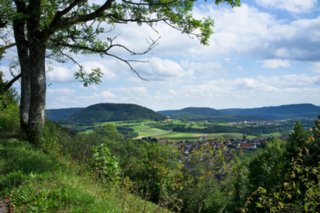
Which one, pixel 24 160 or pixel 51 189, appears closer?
pixel 51 189

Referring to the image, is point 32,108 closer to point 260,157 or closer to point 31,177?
point 31,177

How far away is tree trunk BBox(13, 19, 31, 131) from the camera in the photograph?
56.9 feet

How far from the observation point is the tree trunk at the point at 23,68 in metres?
17.3

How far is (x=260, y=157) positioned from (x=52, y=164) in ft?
154

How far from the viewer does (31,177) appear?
33.8ft

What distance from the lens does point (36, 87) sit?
16031 millimetres

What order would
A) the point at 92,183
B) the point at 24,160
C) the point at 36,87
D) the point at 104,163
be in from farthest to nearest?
the point at 36,87
the point at 104,163
the point at 24,160
the point at 92,183

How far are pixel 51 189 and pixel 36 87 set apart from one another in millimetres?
7686

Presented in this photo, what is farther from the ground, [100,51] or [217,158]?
[100,51]

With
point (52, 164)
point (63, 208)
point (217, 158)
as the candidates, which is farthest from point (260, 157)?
point (63, 208)

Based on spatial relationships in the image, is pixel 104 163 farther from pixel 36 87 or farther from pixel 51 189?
pixel 51 189

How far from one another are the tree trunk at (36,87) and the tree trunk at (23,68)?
1.39m

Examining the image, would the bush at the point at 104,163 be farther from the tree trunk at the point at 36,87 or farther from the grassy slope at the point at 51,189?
the tree trunk at the point at 36,87

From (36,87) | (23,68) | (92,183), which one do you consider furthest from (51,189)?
(23,68)
